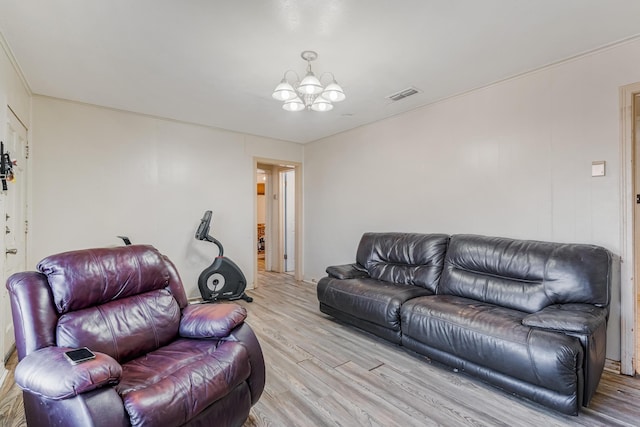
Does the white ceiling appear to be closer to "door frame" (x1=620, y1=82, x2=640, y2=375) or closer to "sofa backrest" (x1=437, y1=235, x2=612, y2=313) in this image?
"door frame" (x1=620, y1=82, x2=640, y2=375)

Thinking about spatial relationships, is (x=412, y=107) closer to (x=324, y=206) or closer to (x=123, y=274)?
(x=324, y=206)

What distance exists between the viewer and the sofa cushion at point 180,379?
125cm

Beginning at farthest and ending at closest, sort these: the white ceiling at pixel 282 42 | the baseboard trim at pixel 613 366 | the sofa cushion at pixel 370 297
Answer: the sofa cushion at pixel 370 297, the baseboard trim at pixel 613 366, the white ceiling at pixel 282 42

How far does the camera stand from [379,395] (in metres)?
2.10

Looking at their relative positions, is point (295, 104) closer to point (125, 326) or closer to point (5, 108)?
point (125, 326)

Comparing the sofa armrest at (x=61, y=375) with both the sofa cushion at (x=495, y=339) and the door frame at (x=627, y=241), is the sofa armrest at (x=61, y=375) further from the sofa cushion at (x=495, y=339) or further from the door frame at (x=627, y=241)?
the door frame at (x=627, y=241)

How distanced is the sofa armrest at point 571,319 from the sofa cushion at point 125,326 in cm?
243

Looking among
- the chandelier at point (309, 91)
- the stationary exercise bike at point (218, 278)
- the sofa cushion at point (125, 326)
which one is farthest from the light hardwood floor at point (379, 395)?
the chandelier at point (309, 91)

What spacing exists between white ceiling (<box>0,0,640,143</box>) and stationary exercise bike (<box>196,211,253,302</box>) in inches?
69.7

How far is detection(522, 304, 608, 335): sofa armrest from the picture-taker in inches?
73.2

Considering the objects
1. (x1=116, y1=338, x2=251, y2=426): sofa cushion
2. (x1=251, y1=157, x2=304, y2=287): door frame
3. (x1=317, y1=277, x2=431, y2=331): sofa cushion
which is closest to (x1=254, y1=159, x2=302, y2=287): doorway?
(x1=251, y1=157, x2=304, y2=287): door frame

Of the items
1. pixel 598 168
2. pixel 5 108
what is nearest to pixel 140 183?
pixel 5 108

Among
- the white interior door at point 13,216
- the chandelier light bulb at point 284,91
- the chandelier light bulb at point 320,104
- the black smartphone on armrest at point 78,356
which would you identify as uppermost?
the chandelier light bulb at point 284,91

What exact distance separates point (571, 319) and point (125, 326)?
277 centimetres
